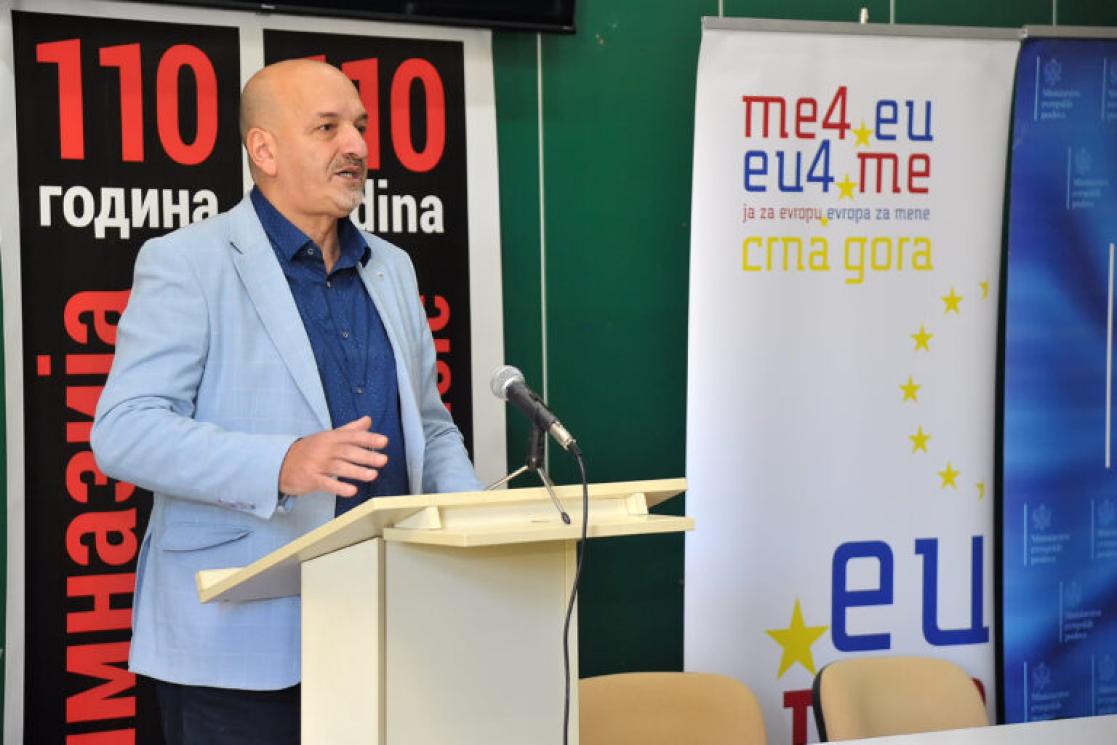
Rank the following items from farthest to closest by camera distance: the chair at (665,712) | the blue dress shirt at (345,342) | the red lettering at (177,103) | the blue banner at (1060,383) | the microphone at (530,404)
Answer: the blue banner at (1060,383) → the red lettering at (177,103) → the chair at (665,712) → the blue dress shirt at (345,342) → the microphone at (530,404)

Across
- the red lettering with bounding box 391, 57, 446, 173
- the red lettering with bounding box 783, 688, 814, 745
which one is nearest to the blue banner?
the red lettering with bounding box 783, 688, 814, 745

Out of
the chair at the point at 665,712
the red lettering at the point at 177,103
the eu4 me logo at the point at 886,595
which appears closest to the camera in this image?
the chair at the point at 665,712

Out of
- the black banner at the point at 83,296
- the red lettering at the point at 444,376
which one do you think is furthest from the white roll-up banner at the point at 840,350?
the black banner at the point at 83,296

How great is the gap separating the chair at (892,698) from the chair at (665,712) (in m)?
0.17

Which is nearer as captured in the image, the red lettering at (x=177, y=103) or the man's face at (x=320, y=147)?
the man's face at (x=320, y=147)

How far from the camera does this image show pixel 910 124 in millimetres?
3916

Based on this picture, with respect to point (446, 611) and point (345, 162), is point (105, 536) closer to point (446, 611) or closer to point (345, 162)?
point (345, 162)

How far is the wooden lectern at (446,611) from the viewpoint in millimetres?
1647

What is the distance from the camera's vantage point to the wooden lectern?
165 centimetres

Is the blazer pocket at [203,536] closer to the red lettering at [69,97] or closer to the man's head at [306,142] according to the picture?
the man's head at [306,142]

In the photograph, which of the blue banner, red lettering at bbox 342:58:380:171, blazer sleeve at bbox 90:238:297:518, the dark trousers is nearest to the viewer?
blazer sleeve at bbox 90:238:297:518

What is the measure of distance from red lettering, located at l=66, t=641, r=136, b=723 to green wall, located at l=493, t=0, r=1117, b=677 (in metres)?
1.26

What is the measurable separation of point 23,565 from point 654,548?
185cm

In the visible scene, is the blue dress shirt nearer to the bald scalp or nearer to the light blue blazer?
the light blue blazer
